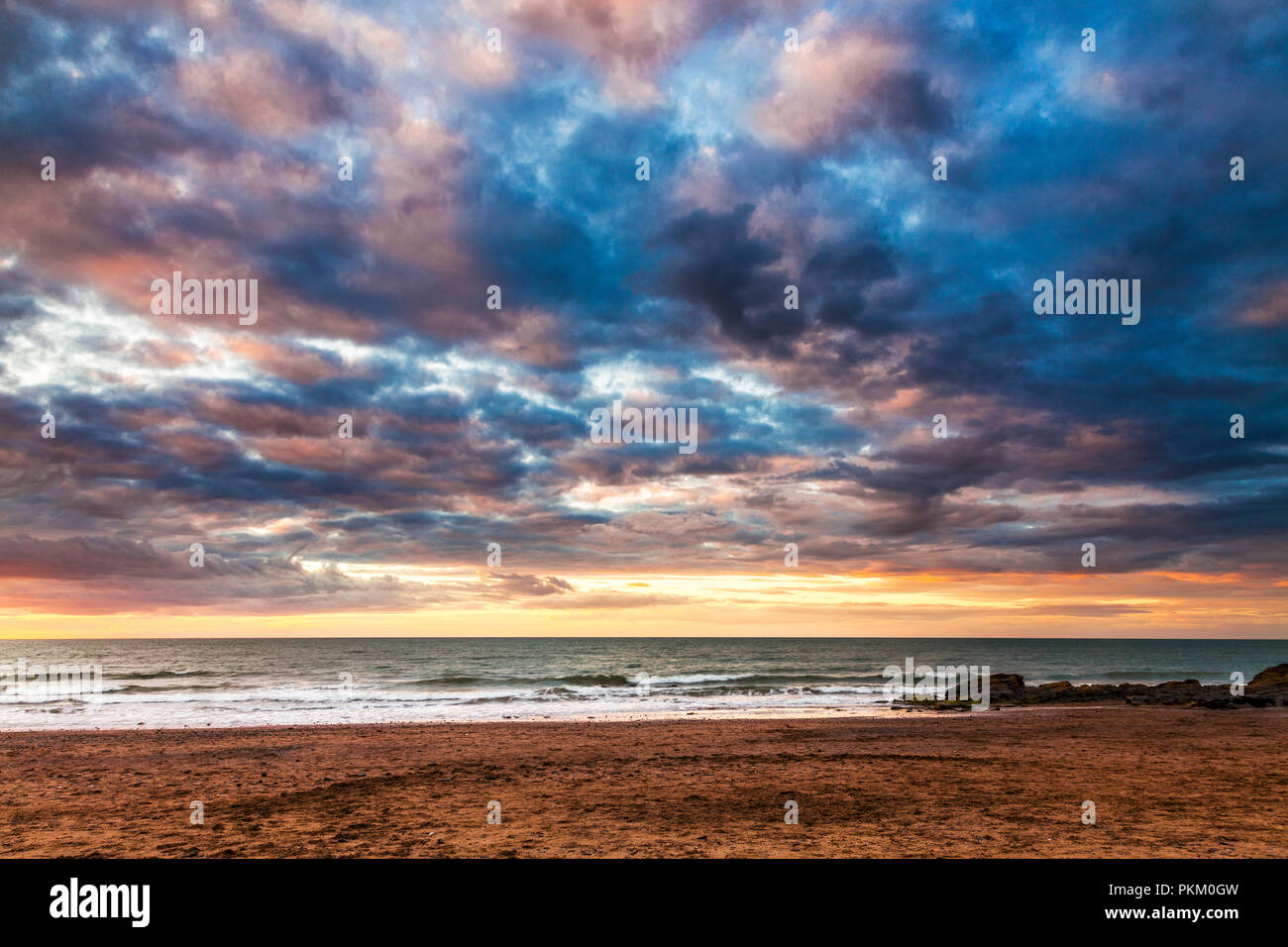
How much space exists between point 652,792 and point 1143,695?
96.3ft

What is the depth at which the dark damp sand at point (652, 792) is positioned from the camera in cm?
877

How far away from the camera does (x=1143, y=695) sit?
30.8 metres

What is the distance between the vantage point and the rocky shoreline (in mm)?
28062

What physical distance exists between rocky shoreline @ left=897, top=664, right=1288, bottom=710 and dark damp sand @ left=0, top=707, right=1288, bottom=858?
9436 millimetres

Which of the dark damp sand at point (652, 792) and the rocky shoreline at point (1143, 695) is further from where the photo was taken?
the rocky shoreline at point (1143, 695)

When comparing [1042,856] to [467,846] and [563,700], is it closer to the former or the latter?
[467,846]

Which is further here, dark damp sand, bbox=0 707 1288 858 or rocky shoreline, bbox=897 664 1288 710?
→ rocky shoreline, bbox=897 664 1288 710

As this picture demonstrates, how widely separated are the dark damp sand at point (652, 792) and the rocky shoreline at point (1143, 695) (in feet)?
31.0

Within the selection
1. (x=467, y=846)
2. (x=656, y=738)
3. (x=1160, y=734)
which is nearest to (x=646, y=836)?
(x=467, y=846)

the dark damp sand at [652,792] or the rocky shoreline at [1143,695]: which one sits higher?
the dark damp sand at [652,792]

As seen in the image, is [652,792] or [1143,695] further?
[1143,695]

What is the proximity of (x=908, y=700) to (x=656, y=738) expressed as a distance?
19.1 m

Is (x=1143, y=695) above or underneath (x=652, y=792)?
underneath

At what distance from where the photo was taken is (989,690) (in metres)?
34.2
